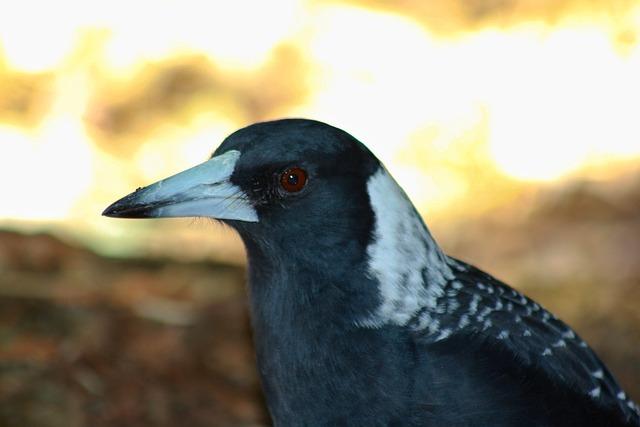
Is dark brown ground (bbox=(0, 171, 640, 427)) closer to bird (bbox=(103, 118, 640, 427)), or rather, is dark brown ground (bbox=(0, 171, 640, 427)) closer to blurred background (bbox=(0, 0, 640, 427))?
blurred background (bbox=(0, 0, 640, 427))

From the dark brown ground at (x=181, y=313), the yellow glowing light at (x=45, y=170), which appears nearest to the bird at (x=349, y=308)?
the dark brown ground at (x=181, y=313)

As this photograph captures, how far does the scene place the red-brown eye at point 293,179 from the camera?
2889 mm

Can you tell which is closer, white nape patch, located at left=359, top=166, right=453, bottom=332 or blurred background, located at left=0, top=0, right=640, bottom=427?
white nape patch, located at left=359, top=166, right=453, bottom=332

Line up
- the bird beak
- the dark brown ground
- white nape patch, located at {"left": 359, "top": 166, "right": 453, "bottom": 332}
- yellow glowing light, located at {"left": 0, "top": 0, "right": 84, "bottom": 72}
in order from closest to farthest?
1. the bird beak
2. white nape patch, located at {"left": 359, "top": 166, "right": 453, "bottom": 332}
3. the dark brown ground
4. yellow glowing light, located at {"left": 0, "top": 0, "right": 84, "bottom": 72}

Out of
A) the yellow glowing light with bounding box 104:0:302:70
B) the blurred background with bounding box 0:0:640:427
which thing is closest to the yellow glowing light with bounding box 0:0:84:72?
the blurred background with bounding box 0:0:640:427

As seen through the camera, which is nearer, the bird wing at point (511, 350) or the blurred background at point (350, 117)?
the bird wing at point (511, 350)

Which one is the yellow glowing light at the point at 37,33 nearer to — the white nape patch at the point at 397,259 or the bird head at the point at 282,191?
the bird head at the point at 282,191

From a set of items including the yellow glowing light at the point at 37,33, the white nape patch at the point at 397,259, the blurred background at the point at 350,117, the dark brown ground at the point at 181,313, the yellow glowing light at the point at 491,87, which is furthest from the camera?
the yellow glowing light at the point at 37,33

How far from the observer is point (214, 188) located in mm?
2875

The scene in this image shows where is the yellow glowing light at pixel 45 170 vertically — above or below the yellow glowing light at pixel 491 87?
below

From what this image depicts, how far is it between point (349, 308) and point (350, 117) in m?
3.88

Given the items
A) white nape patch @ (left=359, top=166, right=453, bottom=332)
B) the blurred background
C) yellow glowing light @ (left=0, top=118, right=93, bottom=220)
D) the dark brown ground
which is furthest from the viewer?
yellow glowing light @ (left=0, top=118, right=93, bottom=220)

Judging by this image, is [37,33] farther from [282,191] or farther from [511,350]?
[511,350]

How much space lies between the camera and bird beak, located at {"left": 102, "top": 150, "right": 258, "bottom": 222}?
284 centimetres
